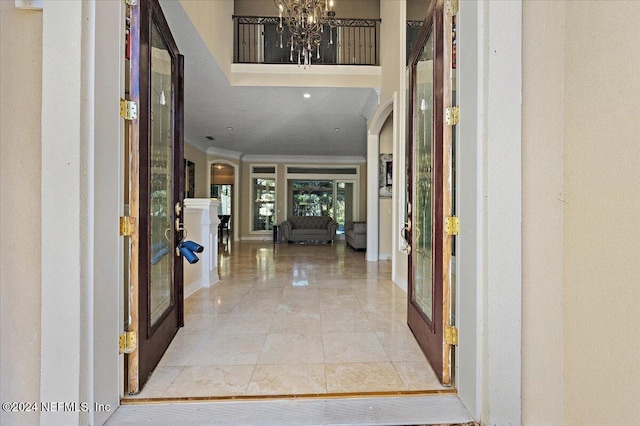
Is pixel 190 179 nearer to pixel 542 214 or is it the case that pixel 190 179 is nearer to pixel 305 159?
pixel 305 159

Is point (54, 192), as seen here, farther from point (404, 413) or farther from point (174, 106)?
point (404, 413)

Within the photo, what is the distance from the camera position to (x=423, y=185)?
89.0 inches

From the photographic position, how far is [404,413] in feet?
4.84

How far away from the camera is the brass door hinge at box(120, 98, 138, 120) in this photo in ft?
5.01

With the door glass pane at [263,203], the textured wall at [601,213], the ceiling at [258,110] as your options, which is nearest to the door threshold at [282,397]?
the textured wall at [601,213]

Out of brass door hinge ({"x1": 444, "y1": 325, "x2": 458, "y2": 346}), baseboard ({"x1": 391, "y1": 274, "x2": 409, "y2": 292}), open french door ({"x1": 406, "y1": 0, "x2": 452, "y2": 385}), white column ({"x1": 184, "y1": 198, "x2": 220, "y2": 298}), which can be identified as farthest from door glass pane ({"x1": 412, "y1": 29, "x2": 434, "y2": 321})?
white column ({"x1": 184, "y1": 198, "x2": 220, "y2": 298})

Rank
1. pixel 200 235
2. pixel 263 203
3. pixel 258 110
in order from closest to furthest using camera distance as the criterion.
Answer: pixel 200 235 < pixel 258 110 < pixel 263 203

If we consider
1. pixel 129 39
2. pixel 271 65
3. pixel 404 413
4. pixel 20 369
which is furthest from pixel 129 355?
pixel 271 65

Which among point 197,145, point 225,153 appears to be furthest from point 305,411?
point 225,153

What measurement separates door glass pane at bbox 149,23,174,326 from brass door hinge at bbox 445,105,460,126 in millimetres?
1786

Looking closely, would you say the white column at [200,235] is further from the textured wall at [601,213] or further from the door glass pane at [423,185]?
the textured wall at [601,213]

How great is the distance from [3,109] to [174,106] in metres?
1.24

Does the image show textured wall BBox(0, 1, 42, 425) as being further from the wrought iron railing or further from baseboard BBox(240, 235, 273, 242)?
baseboard BBox(240, 235, 273, 242)

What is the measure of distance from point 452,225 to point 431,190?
42 cm
